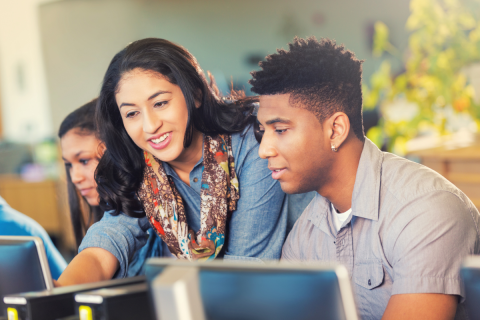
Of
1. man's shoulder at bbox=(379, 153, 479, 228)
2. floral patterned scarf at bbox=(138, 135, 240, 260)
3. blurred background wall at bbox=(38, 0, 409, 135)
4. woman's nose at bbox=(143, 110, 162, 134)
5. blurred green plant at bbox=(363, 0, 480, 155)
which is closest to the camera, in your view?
man's shoulder at bbox=(379, 153, 479, 228)

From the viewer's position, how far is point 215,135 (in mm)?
1501

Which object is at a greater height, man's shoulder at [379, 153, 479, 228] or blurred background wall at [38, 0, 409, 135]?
blurred background wall at [38, 0, 409, 135]

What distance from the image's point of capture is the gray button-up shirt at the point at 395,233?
92 cm

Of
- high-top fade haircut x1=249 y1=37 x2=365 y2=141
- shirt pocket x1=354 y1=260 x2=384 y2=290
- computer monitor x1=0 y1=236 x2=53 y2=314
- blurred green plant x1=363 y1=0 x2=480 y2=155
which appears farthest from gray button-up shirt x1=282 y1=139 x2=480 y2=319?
blurred green plant x1=363 y1=0 x2=480 y2=155

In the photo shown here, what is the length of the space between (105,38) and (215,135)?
2.63 meters

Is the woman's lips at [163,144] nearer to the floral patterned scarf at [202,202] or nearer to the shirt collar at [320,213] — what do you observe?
the floral patterned scarf at [202,202]

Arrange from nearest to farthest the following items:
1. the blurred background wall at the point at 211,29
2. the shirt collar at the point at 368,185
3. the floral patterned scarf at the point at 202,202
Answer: the shirt collar at the point at 368,185, the floral patterned scarf at the point at 202,202, the blurred background wall at the point at 211,29

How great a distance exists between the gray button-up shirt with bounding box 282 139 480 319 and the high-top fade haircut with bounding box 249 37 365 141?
0.39 feet

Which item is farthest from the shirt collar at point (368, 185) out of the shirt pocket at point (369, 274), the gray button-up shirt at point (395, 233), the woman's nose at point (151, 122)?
the woman's nose at point (151, 122)

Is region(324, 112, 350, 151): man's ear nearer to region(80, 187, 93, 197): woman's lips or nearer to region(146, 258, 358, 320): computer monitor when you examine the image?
region(146, 258, 358, 320): computer monitor

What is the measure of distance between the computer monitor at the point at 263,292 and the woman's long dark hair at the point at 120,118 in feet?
2.92

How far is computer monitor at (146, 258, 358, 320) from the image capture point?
0.52 metres

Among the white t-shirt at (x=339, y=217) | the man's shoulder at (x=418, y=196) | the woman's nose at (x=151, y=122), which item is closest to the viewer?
the man's shoulder at (x=418, y=196)

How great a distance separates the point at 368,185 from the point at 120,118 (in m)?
0.81
